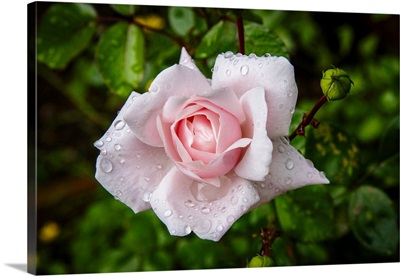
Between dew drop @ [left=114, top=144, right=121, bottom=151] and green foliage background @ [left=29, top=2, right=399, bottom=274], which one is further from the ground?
dew drop @ [left=114, top=144, right=121, bottom=151]

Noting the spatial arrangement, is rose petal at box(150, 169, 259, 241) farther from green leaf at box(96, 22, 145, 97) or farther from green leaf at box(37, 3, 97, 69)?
green leaf at box(37, 3, 97, 69)

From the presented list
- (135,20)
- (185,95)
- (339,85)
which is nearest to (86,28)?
(135,20)

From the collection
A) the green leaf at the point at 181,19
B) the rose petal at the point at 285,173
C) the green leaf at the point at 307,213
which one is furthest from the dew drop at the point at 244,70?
the green leaf at the point at 181,19

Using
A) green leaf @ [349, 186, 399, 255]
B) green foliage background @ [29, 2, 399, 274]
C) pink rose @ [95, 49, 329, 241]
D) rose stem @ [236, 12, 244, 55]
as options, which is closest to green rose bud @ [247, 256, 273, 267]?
pink rose @ [95, 49, 329, 241]

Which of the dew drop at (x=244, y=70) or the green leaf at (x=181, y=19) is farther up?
the dew drop at (x=244, y=70)

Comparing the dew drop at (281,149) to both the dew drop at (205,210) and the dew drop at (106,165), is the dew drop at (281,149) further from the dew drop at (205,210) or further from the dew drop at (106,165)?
the dew drop at (106,165)

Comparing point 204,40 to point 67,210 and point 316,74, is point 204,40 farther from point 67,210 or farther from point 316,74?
point 67,210

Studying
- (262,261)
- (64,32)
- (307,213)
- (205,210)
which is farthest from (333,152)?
(64,32)
